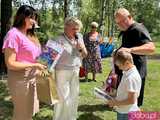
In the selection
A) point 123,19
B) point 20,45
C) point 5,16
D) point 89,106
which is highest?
point 123,19

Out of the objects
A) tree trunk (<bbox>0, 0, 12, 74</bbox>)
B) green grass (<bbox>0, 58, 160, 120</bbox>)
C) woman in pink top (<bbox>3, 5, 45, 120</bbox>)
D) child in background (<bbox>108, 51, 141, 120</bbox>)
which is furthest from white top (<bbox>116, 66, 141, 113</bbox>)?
tree trunk (<bbox>0, 0, 12, 74</bbox>)

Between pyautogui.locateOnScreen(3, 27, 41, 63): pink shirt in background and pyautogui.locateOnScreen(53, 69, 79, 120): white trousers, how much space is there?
1.84 meters

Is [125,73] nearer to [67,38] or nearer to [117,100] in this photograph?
[117,100]

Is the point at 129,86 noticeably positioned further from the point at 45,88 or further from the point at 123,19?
the point at 123,19

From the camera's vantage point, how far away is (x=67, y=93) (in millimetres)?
6793

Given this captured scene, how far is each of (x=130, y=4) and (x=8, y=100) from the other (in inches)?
1182

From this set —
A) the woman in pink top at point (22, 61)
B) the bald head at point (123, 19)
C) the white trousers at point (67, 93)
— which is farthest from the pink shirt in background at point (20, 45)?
the white trousers at point (67, 93)

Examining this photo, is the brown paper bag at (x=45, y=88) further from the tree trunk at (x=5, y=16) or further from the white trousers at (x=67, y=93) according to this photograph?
the tree trunk at (x=5, y=16)

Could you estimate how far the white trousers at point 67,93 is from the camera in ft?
21.9

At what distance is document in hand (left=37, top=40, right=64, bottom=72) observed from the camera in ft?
19.4

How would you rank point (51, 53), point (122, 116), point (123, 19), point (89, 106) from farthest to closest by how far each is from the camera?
point (89, 106), point (51, 53), point (123, 19), point (122, 116)

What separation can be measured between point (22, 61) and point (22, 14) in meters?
0.51

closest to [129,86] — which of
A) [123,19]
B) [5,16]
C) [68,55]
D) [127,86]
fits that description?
[127,86]

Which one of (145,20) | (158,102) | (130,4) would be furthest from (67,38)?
(145,20)
